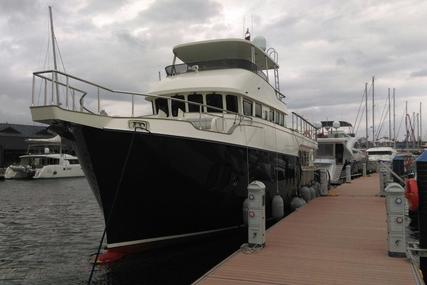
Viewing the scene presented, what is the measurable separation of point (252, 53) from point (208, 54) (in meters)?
1.35

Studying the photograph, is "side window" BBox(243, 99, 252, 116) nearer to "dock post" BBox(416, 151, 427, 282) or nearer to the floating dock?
the floating dock

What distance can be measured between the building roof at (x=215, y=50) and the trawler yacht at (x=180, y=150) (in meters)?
0.04

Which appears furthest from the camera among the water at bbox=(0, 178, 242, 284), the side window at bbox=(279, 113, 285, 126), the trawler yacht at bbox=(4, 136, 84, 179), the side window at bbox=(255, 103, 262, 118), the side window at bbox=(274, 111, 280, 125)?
the trawler yacht at bbox=(4, 136, 84, 179)

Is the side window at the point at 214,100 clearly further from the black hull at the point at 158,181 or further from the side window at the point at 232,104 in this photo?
the black hull at the point at 158,181

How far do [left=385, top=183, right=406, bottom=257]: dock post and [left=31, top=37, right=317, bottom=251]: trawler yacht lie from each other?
12.7ft

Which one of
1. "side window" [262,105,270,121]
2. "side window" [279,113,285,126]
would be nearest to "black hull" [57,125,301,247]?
"side window" [262,105,270,121]

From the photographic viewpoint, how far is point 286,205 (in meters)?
15.1

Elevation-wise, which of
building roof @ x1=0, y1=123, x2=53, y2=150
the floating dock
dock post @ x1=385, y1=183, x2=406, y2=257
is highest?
building roof @ x1=0, y1=123, x2=53, y2=150

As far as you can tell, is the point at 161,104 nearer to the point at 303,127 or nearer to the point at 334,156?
the point at 303,127

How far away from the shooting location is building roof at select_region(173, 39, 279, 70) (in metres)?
12.9

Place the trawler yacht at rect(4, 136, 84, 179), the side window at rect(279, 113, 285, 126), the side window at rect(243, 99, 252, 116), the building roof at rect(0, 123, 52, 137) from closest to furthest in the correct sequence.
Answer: the side window at rect(243, 99, 252, 116) < the side window at rect(279, 113, 285, 126) < the trawler yacht at rect(4, 136, 84, 179) < the building roof at rect(0, 123, 52, 137)

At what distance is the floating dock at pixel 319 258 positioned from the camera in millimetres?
6184

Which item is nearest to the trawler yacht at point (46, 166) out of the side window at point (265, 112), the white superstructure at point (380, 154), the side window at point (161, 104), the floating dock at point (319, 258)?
the white superstructure at point (380, 154)

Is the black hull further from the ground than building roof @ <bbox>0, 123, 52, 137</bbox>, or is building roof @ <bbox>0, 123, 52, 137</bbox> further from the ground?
building roof @ <bbox>0, 123, 52, 137</bbox>
